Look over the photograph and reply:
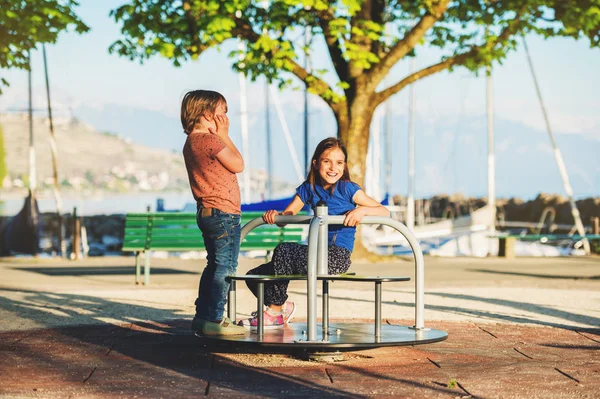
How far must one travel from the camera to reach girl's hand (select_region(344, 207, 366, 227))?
23.8 feet

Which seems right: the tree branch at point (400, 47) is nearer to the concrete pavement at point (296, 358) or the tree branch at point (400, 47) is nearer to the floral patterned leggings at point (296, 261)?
the concrete pavement at point (296, 358)

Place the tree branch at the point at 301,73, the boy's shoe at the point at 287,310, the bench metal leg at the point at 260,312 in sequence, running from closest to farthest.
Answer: the bench metal leg at the point at 260,312, the boy's shoe at the point at 287,310, the tree branch at the point at 301,73

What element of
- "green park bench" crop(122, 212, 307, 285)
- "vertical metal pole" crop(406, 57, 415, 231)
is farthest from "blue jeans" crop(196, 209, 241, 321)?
"vertical metal pole" crop(406, 57, 415, 231)

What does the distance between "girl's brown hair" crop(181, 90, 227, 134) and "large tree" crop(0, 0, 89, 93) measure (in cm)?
1302

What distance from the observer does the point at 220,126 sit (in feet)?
24.8

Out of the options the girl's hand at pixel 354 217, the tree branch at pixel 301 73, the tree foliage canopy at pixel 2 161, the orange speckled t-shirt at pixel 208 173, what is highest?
the tree foliage canopy at pixel 2 161

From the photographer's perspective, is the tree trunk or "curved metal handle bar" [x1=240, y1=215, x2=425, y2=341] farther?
the tree trunk

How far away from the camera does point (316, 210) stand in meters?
7.30

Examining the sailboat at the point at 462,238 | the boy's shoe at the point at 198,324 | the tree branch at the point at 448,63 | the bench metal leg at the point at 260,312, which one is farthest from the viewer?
the sailboat at the point at 462,238

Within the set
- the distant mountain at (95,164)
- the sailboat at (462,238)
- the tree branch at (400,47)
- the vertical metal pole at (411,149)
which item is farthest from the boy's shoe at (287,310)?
the distant mountain at (95,164)

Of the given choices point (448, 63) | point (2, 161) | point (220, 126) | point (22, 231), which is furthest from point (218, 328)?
point (2, 161)

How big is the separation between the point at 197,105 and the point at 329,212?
1206mm

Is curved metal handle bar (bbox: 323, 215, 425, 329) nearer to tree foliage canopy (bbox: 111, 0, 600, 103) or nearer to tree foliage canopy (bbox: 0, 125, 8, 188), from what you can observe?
tree foliage canopy (bbox: 111, 0, 600, 103)

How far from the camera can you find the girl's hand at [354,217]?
726 centimetres
